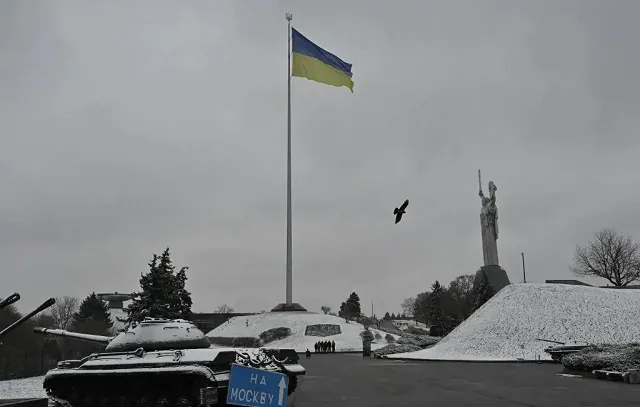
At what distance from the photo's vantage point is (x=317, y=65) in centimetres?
3238

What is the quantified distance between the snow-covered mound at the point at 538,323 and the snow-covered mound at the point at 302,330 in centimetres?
1460

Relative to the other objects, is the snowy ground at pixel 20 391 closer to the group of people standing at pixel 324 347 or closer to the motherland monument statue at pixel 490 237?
the group of people standing at pixel 324 347

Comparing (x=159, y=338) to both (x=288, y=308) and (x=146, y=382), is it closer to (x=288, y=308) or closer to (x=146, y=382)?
(x=146, y=382)

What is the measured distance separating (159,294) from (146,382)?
36476mm

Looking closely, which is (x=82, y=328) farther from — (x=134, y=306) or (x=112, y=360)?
(x=112, y=360)

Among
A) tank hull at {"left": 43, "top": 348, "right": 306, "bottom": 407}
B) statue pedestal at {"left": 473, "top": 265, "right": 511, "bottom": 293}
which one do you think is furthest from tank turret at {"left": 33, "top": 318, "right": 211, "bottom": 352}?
statue pedestal at {"left": 473, "top": 265, "right": 511, "bottom": 293}

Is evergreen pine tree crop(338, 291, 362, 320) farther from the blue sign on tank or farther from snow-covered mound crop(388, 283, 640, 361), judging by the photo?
the blue sign on tank

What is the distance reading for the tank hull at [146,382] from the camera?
522cm

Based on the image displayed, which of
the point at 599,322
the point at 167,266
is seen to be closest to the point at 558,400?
the point at 599,322

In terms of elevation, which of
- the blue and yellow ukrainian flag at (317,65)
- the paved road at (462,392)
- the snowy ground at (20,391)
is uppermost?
the blue and yellow ukrainian flag at (317,65)

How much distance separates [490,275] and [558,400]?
37.8 meters

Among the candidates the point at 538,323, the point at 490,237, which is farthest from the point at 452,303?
the point at 538,323

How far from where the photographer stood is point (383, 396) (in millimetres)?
12367

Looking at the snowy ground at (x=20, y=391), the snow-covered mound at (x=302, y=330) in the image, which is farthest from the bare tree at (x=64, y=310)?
the snowy ground at (x=20, y=391)
